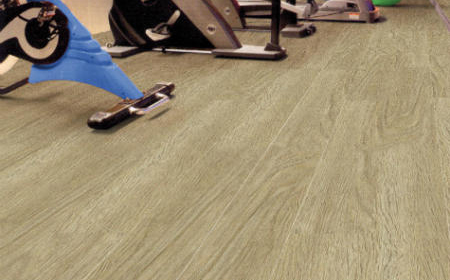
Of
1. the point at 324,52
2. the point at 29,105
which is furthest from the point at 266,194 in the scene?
the point at 324,52

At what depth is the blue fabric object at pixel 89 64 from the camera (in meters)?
1.44

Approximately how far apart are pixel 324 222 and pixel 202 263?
29 centimetres

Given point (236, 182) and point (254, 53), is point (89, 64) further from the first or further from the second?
point (254, 53)

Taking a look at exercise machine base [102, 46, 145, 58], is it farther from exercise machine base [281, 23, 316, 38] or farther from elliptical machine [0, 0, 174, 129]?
exercise machine base [281, 23, 316, 38]

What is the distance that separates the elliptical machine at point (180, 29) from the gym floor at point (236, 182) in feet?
A: 1.54

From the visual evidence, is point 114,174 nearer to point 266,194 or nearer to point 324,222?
point 266,194

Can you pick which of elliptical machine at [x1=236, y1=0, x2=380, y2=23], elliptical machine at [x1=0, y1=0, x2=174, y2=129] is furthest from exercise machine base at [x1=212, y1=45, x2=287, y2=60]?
elliptical machine at [x1=236, y1=0, x2=380, y2=23]

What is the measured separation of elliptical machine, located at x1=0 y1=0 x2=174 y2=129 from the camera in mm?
1438

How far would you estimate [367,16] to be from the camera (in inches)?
129

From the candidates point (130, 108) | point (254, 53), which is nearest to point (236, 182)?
point (130, 108)

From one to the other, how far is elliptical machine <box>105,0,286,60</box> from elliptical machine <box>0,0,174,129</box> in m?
0.81

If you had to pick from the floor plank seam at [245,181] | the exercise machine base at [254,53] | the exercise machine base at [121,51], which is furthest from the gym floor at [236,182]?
the exercise machine base at [121,51]

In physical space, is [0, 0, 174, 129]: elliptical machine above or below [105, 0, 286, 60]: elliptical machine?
above

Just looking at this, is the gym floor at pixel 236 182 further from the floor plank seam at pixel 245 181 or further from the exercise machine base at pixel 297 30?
the exercise machine base at pixel 297 30
